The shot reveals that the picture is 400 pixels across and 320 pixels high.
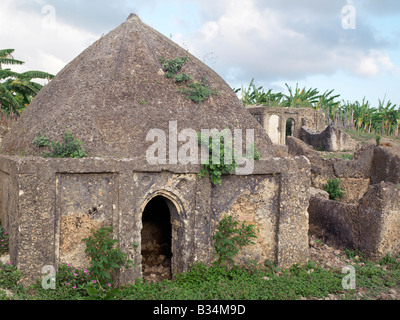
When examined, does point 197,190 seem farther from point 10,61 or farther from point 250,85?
point 250,85

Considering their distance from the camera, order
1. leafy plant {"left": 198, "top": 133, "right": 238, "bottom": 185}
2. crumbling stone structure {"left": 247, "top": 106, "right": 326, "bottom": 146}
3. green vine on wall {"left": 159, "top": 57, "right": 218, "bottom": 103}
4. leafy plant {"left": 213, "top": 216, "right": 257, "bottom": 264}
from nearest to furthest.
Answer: leafy plant {"left": 198, "top": 133, "right": 238, "bottom": 185}, leafy plant {"left": 213, "top": 216, "right": 257, "bottom": 264}, green vine on wall {"left": 159, "top": 57, "right": 218, "bottom": 103}, crumbling stone structure {"left": 247, "top": 106, "right": 326, "bottom": 146}

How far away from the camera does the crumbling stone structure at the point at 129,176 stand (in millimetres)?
6066

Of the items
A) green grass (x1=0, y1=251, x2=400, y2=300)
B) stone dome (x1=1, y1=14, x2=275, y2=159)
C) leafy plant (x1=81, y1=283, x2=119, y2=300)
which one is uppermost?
stone dome (x1=1, y1=14, x2=275, y2=159)

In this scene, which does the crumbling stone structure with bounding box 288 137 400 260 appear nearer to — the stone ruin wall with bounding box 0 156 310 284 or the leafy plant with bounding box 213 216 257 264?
the stone ruin wall with bounding box 0 156 310 284

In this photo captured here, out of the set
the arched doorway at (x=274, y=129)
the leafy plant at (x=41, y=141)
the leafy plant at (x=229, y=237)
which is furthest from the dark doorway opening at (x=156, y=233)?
the arched doorway at (x=274, y=129)

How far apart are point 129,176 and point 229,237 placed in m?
2.31

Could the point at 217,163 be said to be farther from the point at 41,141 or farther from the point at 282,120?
the point at 282,120

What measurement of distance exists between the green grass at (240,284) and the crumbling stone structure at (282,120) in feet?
53.6

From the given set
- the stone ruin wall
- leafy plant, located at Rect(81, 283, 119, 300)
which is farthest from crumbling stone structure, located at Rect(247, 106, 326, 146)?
leafy plant, located at Rect(81, 283, 119, 300)

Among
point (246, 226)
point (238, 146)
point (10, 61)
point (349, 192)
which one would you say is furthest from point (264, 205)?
point (10, 61)

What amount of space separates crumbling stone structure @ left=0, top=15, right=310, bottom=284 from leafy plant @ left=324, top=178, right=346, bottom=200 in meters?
7.25

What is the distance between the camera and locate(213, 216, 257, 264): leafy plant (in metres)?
7.04

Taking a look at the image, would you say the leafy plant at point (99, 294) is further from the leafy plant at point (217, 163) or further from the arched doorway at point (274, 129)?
the arched doorway at point (274, 129)

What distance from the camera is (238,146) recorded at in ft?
24.5
